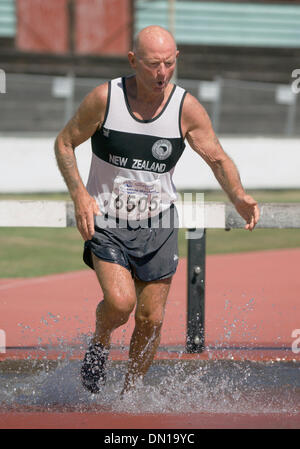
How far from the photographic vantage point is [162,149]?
4.62m

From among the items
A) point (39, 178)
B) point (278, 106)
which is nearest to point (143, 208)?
point (39, 178)

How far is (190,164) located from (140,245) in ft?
45.8

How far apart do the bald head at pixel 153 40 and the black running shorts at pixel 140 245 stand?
95 cm

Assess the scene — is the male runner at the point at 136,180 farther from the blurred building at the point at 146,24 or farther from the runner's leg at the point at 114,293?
the blurred building at the point at 146,24

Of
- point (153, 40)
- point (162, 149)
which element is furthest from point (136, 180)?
point (153, 40)

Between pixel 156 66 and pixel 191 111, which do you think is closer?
pixel 156 66

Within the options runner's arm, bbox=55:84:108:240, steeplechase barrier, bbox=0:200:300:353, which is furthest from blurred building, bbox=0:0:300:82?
runner's arm, bbox=55:84:108:240

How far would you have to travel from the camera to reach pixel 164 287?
4957 mm

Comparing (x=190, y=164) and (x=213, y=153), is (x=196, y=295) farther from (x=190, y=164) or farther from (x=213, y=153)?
(x=190, y=164)

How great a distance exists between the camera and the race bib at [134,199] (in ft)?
15.4

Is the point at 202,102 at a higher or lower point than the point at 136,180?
lower

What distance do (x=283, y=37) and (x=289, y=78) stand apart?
1.51m

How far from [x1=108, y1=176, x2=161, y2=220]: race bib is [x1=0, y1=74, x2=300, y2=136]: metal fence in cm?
1631

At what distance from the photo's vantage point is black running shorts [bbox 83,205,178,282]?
189 inches
